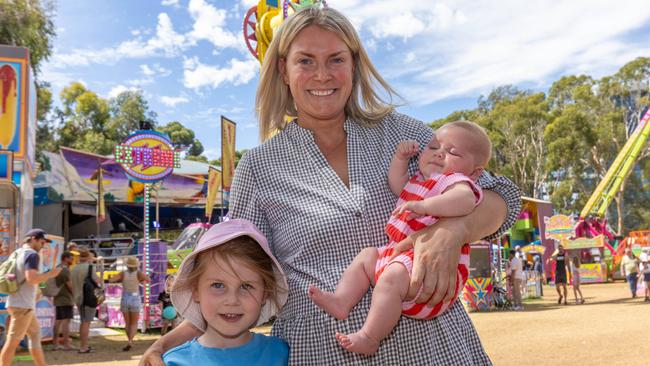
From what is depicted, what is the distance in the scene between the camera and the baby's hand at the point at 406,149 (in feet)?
6.15

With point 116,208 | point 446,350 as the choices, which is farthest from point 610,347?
point 116,208

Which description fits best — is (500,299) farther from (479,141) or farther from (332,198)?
(332,198)

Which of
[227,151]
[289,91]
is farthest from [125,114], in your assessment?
[289,91]

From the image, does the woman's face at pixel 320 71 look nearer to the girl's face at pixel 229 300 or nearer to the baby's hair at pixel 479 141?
the baby's hair at pixel 479 141

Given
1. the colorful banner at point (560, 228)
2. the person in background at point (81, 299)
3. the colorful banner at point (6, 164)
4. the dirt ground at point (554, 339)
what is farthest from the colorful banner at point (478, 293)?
the colorful banner at point (6, 164)

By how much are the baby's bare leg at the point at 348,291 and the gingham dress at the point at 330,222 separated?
0.14 ft

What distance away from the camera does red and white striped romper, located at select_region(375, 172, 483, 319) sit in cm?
→ 166

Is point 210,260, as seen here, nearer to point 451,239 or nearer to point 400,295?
point 400,295

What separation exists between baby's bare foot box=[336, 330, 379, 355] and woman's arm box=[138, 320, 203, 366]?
1.78 ft

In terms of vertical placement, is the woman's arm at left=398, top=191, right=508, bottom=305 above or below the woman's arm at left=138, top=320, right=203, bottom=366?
above

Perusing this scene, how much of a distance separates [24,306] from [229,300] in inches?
246

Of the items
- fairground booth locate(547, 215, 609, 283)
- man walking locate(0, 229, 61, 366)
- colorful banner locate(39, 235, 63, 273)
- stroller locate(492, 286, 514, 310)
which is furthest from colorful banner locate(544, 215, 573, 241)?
man walking locate(0, 229, 61, 366)

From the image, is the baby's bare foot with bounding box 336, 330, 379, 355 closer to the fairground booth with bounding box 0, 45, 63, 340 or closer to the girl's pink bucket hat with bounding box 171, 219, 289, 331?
the girl's pink bucket hat with bounding box 171, 219, 289, 331

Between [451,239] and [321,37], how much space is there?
0.79 m
